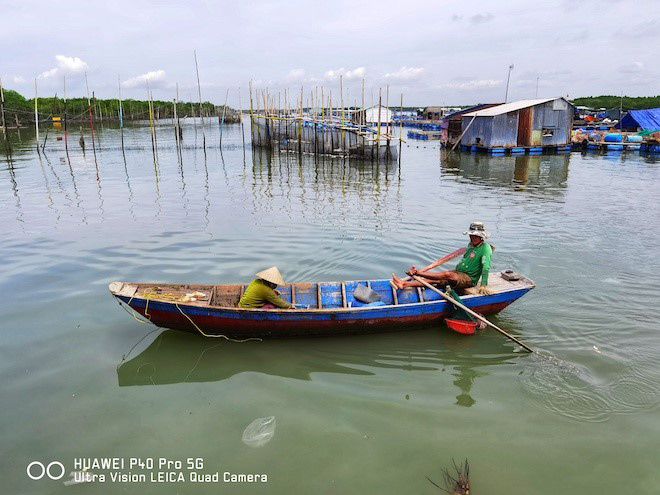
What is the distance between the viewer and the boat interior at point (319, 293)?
8.23 metres

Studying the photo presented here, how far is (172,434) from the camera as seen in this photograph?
5848 mm

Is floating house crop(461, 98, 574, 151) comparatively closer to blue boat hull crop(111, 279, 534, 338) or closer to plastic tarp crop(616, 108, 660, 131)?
plastic tarp crop(616, 108, 660, 131)

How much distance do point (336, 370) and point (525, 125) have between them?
121ft

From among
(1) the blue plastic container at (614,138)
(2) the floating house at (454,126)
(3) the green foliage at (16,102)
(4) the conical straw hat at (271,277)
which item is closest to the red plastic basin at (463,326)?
(4) the conical straw hat at (271,277)

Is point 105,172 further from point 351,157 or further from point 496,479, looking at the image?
point 496,479

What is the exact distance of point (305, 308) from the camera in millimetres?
8023

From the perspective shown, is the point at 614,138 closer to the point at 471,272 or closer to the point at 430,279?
the point at 471,272

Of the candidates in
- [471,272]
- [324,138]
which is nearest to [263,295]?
[471,272]

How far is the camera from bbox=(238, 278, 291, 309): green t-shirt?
25.0 ft

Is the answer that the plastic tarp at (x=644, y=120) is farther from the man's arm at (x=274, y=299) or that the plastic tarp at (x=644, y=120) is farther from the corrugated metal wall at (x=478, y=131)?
the man's arm at (x=274, y=299)

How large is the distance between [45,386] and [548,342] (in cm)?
849

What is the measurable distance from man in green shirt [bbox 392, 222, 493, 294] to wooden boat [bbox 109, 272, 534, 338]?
174 millimetres

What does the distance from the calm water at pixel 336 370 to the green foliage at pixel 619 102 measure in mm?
70784

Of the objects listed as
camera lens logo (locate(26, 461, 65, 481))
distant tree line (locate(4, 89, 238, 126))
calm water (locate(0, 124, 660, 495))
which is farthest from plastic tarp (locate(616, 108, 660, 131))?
camera lens logo (locate(26, 461, 65, 481))
